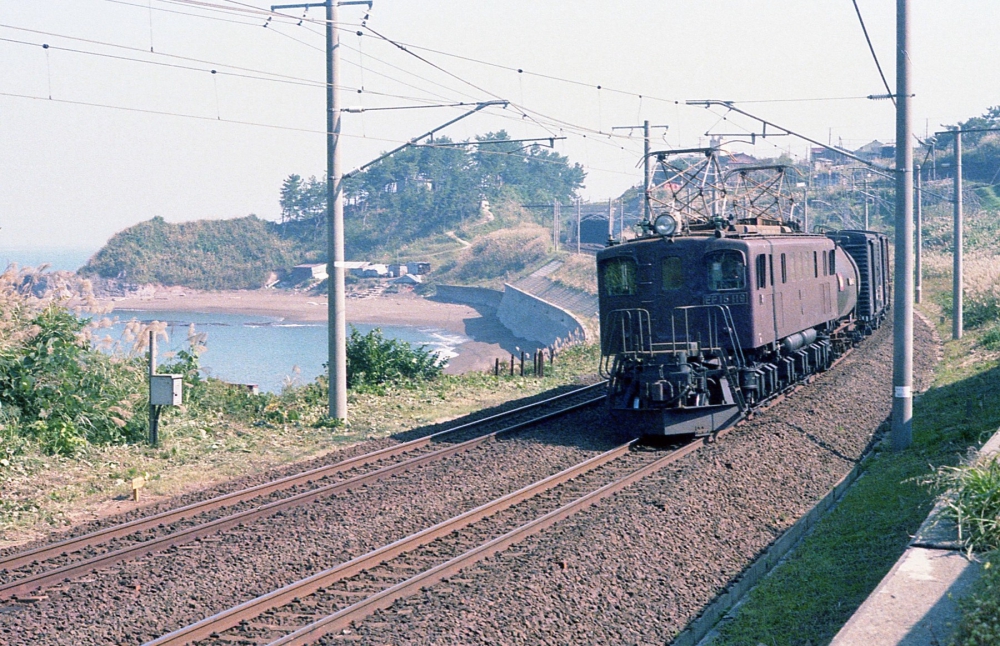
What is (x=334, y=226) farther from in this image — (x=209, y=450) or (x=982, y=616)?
(x=982, y=616)

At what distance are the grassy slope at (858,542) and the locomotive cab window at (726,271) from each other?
3.22m

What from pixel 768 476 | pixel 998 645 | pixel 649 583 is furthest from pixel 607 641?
pixel 768 476

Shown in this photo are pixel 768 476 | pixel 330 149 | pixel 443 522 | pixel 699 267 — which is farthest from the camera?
pixel 330 149

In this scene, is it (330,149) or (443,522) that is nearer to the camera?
(443,522)

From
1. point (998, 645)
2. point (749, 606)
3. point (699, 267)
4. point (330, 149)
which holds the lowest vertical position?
point (749, 606)

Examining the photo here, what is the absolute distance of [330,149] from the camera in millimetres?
16766

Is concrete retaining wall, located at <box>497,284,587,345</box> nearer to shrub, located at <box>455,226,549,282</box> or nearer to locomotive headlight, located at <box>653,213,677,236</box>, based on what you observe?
A: shrub, located at <box>455,226,549,282</box>

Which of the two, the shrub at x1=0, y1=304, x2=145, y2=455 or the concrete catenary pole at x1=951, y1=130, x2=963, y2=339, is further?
the concrete catenary pole at x1=951, y1=130, x2=963, y2=339

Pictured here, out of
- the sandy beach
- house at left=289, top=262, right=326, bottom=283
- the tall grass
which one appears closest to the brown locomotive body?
the tall grass

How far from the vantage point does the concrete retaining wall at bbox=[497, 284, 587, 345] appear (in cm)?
6322

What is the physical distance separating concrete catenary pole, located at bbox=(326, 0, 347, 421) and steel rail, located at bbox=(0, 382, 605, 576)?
2.08 meters

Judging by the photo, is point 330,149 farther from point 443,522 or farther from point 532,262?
point 532,262

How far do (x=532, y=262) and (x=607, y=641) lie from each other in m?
85.9

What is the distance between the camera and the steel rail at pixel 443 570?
739 cm
